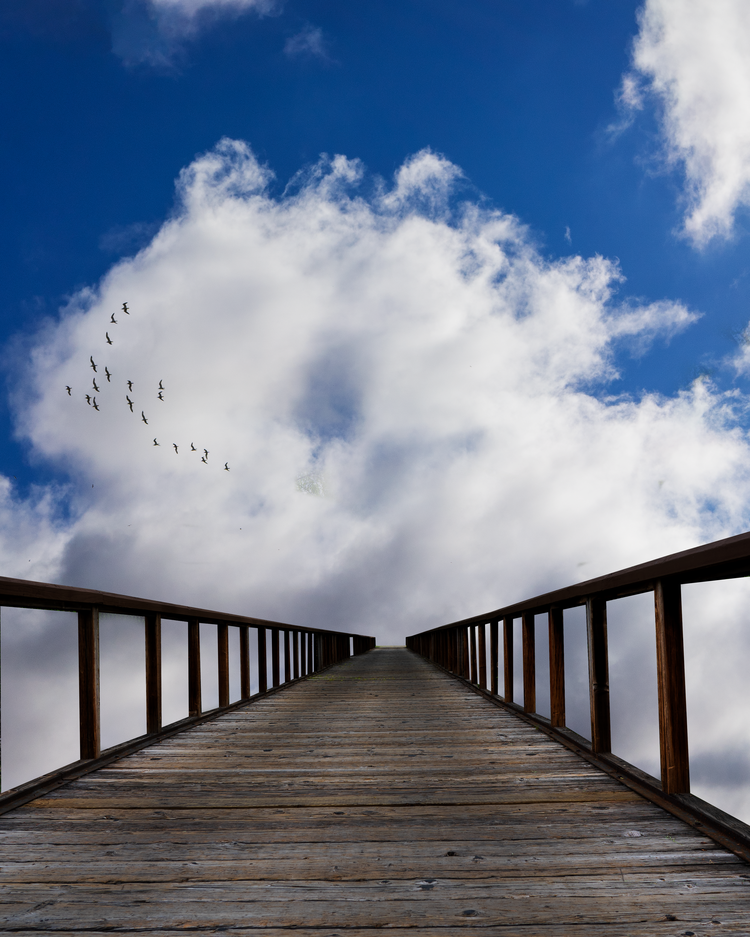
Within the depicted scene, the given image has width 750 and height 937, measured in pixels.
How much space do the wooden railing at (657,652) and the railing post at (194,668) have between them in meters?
2.97

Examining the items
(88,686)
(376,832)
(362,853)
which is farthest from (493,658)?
(362,853)

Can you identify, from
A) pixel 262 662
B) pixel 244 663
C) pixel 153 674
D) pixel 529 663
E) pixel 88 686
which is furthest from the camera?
pixel 262 662

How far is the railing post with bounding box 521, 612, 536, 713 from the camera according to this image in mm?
5648

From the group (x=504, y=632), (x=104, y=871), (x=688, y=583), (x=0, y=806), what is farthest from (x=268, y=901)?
(x=504, y=632)

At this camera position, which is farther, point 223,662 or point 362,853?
point 223,662

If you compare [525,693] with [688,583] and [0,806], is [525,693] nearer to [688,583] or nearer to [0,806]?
[688,583]

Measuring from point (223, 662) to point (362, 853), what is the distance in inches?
179

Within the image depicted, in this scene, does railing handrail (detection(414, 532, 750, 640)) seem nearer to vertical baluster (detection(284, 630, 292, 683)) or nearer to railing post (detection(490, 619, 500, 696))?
railing post (detection(490, 619, 500, 696))

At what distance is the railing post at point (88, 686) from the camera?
393 centimetres

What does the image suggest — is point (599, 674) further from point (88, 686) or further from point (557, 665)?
point (88, 686)

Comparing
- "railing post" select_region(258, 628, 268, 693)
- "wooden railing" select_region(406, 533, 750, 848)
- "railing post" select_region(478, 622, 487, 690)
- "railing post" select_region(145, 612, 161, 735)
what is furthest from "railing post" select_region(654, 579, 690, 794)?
"railing post" select_region(258, 628, 268, 693)

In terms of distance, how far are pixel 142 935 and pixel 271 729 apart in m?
3.70

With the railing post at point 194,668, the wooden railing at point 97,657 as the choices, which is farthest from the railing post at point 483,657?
the railing post at point 194,668

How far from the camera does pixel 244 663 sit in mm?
7805
